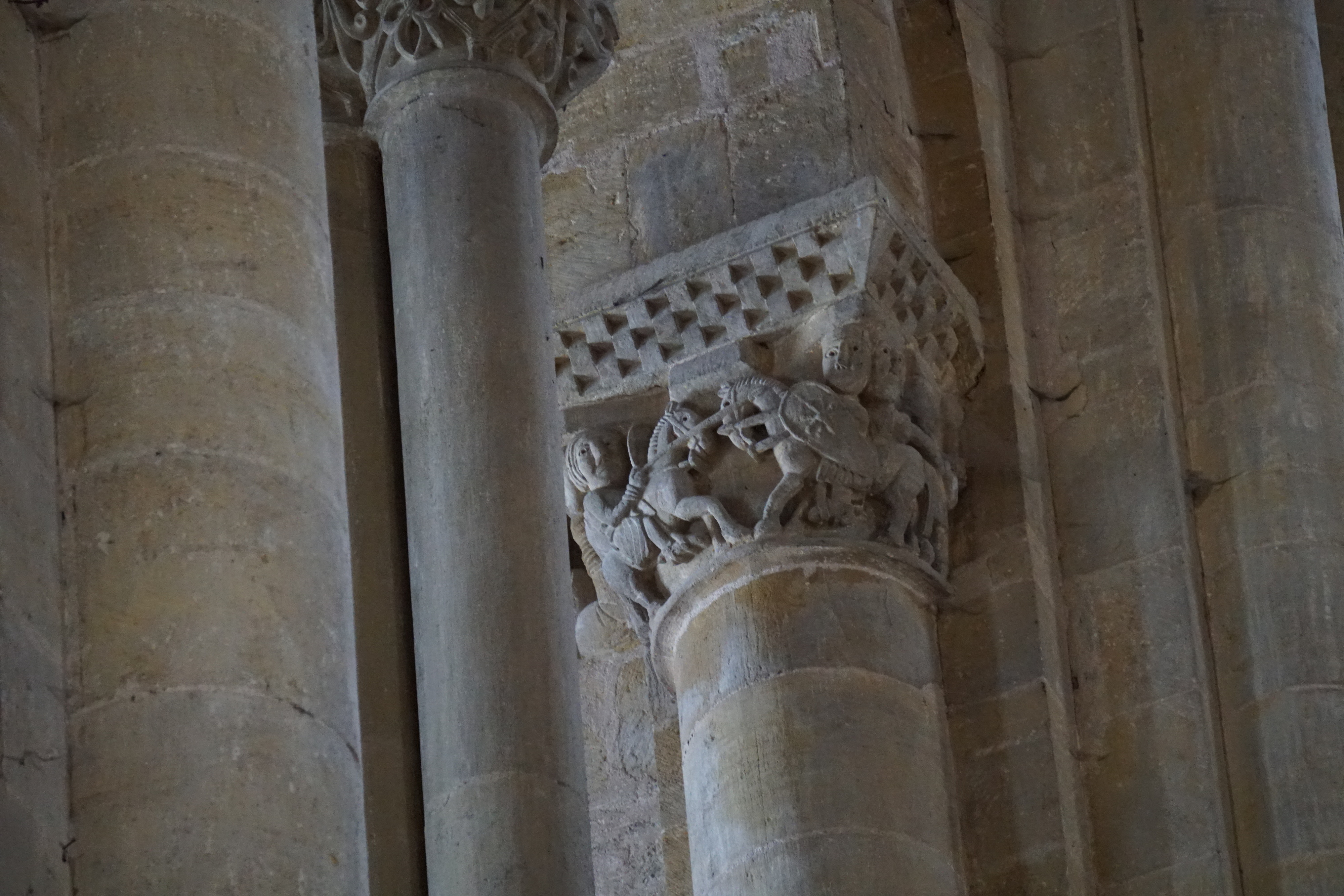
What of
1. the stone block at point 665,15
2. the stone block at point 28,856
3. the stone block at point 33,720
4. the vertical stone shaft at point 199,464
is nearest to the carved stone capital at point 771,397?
the stone block at point 665,15

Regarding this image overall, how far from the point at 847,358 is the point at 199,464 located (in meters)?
3.38

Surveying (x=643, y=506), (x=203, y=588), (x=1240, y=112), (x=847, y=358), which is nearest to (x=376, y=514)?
(x=643, y=506)

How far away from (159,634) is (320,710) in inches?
10.1

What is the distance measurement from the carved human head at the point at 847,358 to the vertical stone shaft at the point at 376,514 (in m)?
1.33

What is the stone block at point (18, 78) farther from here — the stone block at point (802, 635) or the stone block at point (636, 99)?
the stone block at point (636, 99)

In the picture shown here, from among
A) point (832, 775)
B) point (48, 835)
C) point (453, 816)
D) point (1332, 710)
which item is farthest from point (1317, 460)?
point (48, 835)

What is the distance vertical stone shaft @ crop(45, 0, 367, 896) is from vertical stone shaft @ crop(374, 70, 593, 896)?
4.50ft

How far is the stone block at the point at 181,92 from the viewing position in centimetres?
538

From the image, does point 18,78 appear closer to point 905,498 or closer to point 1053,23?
point 905,498

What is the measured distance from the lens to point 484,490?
694 centimetres

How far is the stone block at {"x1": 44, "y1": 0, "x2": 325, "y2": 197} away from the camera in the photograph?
17.7ft

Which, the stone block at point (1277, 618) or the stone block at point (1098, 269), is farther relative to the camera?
the stone block at point (1098, 269)

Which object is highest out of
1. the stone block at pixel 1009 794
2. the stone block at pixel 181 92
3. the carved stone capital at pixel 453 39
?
the carved stone capital at pixel 453 39

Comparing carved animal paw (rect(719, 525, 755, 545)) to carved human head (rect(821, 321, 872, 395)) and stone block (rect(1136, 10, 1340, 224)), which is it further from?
stone block (rect(1136, 10, 1340, 224))
